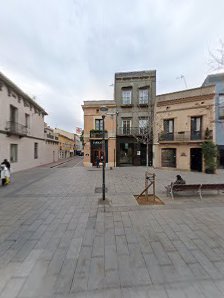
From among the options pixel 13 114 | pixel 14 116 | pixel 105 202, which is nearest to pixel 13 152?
pixel 14 116

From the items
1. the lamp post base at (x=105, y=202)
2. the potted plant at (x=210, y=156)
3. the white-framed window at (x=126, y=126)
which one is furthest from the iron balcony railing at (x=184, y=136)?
the lamp post base at (x=105, y=202)

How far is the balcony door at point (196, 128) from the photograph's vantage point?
731 inches

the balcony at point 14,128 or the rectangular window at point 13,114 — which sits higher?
the rectangular window at point 13,114

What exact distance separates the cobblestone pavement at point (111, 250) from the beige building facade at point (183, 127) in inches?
501

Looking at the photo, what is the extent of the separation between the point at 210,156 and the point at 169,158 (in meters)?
4.39

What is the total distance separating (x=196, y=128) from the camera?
1889 cm

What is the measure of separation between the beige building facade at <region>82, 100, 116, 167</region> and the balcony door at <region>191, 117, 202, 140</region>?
362 inches

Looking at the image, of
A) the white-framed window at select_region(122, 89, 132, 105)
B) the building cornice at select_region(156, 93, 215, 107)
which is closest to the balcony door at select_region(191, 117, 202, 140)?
the building cornice at select_region(156, 93, 215, 107)

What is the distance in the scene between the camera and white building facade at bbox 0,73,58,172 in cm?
1595

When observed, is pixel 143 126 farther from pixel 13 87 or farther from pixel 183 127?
pixel 13 87

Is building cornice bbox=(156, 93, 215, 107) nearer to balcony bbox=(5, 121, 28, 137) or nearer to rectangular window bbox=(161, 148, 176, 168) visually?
rectangular window bbox=(161, 148, 176, 168)

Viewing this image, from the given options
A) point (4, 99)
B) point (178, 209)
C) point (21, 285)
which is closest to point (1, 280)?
point (21, 285)

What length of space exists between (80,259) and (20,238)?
1.81 meters

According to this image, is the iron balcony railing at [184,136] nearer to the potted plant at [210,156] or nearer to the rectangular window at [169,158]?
the potted plant at [210,156]
